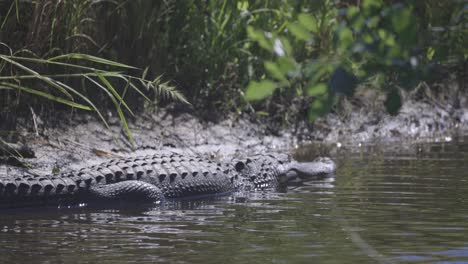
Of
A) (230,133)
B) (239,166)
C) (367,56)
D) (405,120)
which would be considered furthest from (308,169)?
(367,56)

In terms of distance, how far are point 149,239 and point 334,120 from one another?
191 inches

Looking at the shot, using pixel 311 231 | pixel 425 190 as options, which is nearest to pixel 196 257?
pixel 311 231

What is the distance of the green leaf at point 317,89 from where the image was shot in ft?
8.21

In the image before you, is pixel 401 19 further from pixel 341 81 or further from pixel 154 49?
pixel 154 49

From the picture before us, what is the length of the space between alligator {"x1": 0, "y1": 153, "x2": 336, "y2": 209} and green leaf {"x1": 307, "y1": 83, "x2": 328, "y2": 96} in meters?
4.17

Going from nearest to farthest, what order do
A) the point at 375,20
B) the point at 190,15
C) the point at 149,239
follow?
the point at 375,20, the point at 149,239, the point at 190,15

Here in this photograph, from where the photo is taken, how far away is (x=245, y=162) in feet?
25.3

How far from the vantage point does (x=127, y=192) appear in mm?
6762

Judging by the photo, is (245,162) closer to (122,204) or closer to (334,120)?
(122,204)

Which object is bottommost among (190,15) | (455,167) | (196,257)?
(196,257)

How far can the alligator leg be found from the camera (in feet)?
22.0

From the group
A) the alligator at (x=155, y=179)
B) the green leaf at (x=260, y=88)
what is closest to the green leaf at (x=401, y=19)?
the green leaf at (x=260, y=88)

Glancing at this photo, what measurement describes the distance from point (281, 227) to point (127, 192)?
1.65 m

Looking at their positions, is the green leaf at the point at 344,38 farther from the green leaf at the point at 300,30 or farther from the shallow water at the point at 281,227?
the shallow water at the point at 281,227
